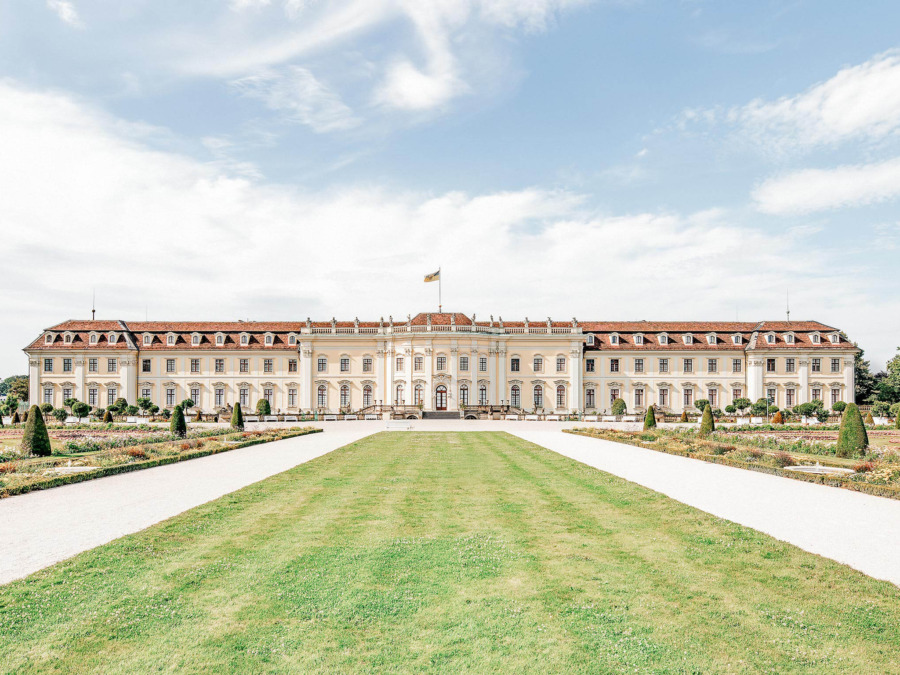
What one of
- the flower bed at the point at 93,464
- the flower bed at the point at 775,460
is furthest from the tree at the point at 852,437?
the flower bed at the point at 93,464

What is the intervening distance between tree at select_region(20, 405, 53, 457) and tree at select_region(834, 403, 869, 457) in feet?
89.9

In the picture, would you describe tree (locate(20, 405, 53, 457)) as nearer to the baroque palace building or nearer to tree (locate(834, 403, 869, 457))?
tree (locate(834, 403, 869, 457))

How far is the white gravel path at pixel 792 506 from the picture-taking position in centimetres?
887

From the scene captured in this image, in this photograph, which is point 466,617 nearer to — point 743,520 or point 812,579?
point 812,579

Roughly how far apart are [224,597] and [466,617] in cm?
269

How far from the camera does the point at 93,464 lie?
17703mm

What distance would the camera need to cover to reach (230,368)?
6109 centimetres

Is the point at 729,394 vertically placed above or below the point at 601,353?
below

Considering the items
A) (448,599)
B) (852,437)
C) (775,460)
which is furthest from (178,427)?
(852,437)

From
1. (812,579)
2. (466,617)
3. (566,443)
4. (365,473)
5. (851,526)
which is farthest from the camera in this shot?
(566,443)

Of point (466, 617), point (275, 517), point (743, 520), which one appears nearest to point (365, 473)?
point (275, 517)

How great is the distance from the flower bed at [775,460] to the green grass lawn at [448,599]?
20.4 ft

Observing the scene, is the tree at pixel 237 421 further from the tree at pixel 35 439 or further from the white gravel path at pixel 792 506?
the white gravel path at pixel 792 506

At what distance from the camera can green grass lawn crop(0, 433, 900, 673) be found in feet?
17.1
